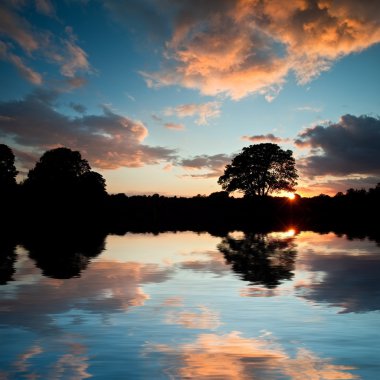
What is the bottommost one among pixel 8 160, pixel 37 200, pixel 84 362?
pixel 84 362

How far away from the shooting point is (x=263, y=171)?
234 ft

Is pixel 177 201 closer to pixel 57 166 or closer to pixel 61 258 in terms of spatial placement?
pixel 57 166

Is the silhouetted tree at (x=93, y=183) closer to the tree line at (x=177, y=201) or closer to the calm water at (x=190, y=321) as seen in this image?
the tree line at (x=177, y=201)

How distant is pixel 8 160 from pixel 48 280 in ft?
199

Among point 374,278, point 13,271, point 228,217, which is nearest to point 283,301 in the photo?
point 374,278

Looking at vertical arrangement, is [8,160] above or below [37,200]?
above

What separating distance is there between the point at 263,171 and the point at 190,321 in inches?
2563

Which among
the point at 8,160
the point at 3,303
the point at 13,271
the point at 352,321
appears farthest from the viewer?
the point at 8,160

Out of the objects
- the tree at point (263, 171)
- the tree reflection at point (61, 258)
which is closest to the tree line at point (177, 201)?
the tree at point (263, 171)

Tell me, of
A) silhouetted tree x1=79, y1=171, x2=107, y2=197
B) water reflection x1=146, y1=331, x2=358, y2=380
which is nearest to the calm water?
water reflection x1=146, y1=331, x2=358, y2=380

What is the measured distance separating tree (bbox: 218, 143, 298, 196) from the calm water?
55623 mm

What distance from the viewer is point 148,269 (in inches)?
601

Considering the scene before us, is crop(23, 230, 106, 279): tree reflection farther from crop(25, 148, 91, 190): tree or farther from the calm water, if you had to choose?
crop(25, 148, 91, 190): tree

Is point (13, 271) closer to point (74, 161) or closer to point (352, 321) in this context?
point (352, 321)
